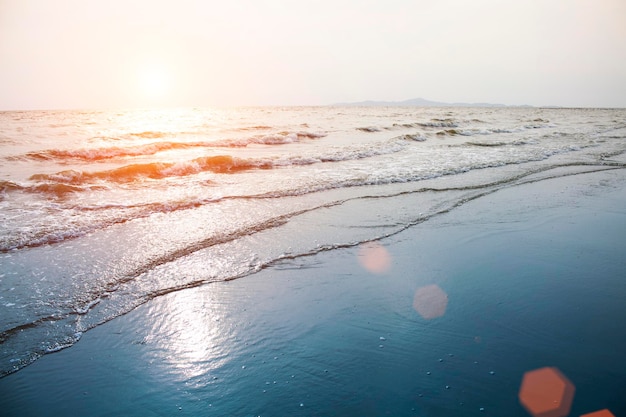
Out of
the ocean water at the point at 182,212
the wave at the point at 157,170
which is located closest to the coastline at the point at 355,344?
the ocean water at the point at 182,212

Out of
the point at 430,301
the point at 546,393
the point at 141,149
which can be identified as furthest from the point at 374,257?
the point at 141,149

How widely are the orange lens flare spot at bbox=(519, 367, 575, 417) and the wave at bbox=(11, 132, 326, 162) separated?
17.6m

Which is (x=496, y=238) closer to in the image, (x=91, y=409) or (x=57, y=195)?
(x=91, y=409)

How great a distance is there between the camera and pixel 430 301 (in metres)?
4.84

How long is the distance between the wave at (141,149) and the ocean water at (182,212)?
12 cm

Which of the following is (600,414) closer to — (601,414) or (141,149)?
(601,414)

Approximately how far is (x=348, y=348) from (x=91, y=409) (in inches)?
93.1

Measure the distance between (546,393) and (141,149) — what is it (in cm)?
1937

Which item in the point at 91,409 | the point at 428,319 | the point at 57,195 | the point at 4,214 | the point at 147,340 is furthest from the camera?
the point at 57,195

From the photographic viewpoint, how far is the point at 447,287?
521cm

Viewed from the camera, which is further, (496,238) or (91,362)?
(496,238)

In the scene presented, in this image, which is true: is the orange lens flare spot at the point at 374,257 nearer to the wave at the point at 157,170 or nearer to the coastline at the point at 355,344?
the coastline at the point at 355,344

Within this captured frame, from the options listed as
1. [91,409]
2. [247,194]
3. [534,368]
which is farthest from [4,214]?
[534,368]

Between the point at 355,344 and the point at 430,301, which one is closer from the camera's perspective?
the point at 355,344
